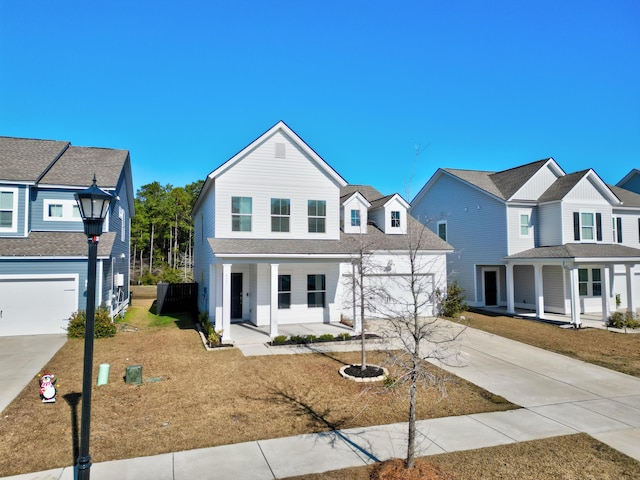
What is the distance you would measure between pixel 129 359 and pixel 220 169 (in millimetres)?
7929

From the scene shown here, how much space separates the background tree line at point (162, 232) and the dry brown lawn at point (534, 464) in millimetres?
43860

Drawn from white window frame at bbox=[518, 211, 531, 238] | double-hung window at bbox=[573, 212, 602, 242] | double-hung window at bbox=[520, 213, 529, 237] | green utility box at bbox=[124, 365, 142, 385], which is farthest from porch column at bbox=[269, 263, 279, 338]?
double-hung window at bbox=[573, 212, 602, 242]

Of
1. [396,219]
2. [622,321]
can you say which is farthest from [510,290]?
[396,219]

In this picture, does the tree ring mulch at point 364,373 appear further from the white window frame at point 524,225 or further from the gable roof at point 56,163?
the white window frame at point 524,225

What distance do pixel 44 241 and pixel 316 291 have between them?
38.9ft

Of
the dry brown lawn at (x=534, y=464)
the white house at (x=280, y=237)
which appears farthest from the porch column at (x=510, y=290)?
the dry brown lawn at (x=534, y=464)

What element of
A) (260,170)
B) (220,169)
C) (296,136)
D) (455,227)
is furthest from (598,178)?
(220,169)

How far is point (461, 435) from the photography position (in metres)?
7.20

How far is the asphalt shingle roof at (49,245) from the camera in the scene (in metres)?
15.9

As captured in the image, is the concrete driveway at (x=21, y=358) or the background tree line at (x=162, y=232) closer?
the concrete driveway at (x=21, y=358)

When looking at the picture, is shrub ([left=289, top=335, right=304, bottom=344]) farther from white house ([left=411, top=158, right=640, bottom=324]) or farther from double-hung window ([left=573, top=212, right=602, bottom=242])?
double-hung window ([left=573, top=212, right=602, bottom=242])

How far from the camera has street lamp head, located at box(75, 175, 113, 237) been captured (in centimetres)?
543

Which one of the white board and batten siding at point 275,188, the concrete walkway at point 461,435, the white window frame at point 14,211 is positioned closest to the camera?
the concrete walkway at point 461,435

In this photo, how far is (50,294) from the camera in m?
16.3
